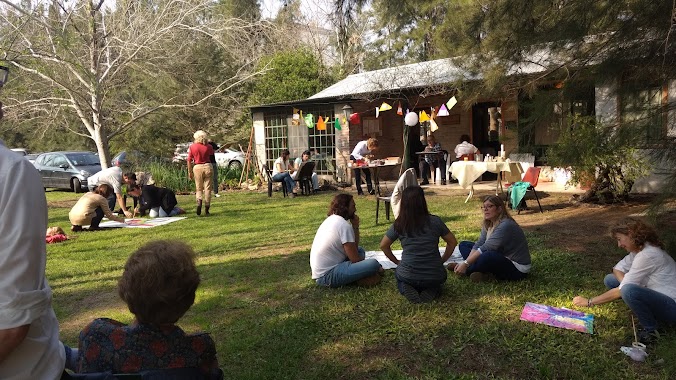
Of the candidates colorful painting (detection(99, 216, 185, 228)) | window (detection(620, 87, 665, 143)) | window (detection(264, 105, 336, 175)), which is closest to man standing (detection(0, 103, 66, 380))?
window (detection(620, 87, 665, 143))

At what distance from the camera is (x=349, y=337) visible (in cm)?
393

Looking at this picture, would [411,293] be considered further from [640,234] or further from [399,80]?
[399,80]

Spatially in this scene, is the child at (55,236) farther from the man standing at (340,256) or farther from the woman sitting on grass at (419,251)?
the woman sitting on grass at (419,251)

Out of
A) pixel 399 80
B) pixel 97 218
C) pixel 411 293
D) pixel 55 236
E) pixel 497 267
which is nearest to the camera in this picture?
pixel 411 293

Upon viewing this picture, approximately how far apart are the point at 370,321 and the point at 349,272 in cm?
85

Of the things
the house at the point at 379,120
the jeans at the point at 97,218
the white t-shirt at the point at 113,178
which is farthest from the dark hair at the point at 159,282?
the house at the point at 379,120

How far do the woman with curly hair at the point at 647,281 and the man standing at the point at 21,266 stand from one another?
3.57 m

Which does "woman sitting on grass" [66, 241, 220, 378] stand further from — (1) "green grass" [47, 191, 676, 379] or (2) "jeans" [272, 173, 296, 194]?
(2) "jeans" [272, 173, 296, 194]

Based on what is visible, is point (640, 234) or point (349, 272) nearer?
point (640, 234)

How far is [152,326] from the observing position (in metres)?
1.97

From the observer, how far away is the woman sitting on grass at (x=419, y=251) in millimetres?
4547

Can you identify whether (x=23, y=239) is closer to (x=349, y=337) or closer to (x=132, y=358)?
(x=132, y=358)

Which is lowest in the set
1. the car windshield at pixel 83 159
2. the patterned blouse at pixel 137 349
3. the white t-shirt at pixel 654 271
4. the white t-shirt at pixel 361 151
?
the white t-shirt at pixel 654 271

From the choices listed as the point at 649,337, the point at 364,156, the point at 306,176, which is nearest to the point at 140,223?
the point at 306,176
